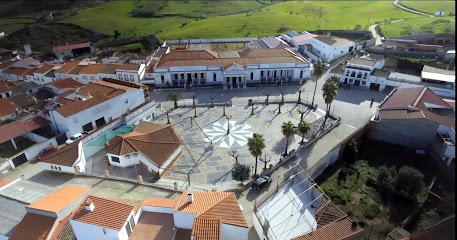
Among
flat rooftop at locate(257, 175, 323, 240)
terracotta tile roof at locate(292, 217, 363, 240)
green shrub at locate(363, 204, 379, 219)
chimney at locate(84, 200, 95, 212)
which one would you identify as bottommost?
green shrub at locate(363, 204, 379, 219)

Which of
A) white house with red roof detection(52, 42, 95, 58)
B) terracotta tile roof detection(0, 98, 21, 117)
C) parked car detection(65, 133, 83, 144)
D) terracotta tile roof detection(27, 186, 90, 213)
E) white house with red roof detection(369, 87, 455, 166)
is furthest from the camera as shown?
white house with red roof detection(52, 42, 95, 58)

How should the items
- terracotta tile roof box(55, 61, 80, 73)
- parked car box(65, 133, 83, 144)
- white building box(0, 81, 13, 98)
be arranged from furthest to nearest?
terracotta tile roof box(55, 61, 80, 73) < white building box(0, 81, 13, 98) < parked car box(65, 133, 83, 144)

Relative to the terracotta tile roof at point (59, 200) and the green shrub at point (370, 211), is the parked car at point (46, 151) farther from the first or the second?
the green shrub at point (370, 211)

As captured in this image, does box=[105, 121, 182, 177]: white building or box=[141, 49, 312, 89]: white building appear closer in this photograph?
box=[105, 121, 182, 177]: white building

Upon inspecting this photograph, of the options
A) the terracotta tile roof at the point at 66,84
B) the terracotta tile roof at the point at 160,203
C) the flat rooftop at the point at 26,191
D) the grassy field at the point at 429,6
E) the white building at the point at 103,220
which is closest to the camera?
the white building at the point at 103,220

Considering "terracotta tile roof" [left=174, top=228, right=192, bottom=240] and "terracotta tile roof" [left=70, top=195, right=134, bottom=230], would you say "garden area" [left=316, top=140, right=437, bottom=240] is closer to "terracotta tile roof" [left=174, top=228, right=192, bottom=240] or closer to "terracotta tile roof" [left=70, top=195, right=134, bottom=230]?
"terracotta tile roof" [left=174, top=228, right=192, bottom=240]

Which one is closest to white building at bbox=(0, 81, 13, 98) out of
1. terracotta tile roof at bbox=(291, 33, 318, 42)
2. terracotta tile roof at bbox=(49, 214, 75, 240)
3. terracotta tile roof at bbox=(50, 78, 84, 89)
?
terracotta tile roof at bbox=(50, 78, 84, 89)

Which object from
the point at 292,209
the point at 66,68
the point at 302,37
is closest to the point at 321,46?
the point at 302,37

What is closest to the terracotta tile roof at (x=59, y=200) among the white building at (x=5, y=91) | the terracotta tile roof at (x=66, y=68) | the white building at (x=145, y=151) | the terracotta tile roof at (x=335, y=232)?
the white building at (x=145, y=151)
